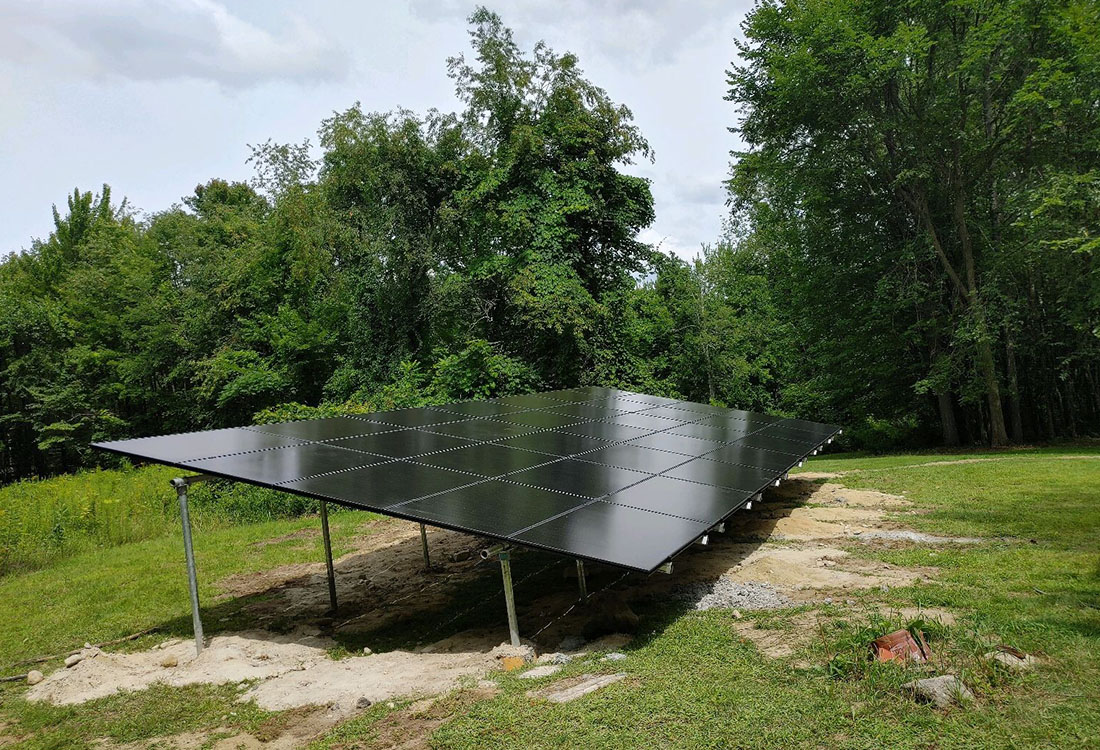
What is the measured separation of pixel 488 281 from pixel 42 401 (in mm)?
21890

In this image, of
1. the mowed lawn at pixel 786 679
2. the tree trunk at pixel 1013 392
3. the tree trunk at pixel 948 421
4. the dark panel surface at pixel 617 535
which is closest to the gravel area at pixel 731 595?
the mowed lawn at pixel 786 679

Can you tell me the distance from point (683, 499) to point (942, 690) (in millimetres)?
3080

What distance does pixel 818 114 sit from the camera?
20.5m

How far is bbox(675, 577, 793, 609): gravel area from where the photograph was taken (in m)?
6.23

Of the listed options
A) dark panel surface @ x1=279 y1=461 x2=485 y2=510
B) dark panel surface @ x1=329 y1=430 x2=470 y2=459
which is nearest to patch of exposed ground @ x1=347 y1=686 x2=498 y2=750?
dark panel surface @ x1=279 y1=461 x2=485 y2=510

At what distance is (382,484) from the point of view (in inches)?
243

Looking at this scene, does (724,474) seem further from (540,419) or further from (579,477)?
(540,419)

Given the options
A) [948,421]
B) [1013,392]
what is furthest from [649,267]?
[1013,392]

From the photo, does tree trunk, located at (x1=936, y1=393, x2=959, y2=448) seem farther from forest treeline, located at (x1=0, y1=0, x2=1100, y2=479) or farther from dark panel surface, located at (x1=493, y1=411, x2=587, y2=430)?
dark panel surface, located at (x1=493, y1=411, x2=587, y2=430)

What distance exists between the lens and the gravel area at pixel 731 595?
20.5 feet

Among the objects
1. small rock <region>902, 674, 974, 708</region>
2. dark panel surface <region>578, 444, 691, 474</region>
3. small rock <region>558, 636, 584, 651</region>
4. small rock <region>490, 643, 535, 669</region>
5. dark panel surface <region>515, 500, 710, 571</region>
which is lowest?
small rock <region>558, 636, 584, 651</region>

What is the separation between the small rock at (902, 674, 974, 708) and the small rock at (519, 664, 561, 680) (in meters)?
2.37

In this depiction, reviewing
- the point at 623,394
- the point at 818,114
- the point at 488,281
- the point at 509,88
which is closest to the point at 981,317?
the point at 818,114

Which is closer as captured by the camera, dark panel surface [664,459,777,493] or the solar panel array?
the solar panel array
